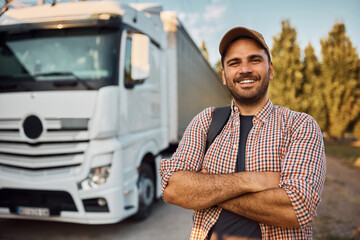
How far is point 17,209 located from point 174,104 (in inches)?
117

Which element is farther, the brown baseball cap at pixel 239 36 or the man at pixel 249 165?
the brown baseball cap at pixel 239 36

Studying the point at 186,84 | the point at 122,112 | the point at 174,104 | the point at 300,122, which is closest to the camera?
the point at 300,122

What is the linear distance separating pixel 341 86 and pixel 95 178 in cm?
1493

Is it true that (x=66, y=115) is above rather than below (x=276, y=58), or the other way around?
below

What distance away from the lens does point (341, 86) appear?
581 inches

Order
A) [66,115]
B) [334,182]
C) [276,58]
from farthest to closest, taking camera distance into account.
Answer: [276,58] < [334,182] < [66,115]

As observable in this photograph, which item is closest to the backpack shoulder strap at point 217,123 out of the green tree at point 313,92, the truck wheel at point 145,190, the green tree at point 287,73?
the truck wheel at point 145,190

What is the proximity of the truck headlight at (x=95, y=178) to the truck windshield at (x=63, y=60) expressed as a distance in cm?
105

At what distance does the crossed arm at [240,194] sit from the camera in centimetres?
139

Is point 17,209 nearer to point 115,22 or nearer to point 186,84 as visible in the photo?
point 115,22

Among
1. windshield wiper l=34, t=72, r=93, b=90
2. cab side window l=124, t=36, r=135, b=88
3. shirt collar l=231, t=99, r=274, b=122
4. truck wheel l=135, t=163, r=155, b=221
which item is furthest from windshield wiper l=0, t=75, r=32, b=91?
shirt collar l=231, t=99, r=274, b=122

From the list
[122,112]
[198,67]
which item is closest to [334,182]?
[198,67]

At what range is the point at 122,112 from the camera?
150 inches

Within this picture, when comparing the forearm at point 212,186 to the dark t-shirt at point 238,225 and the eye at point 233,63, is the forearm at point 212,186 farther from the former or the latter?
the eye at point 233,63
